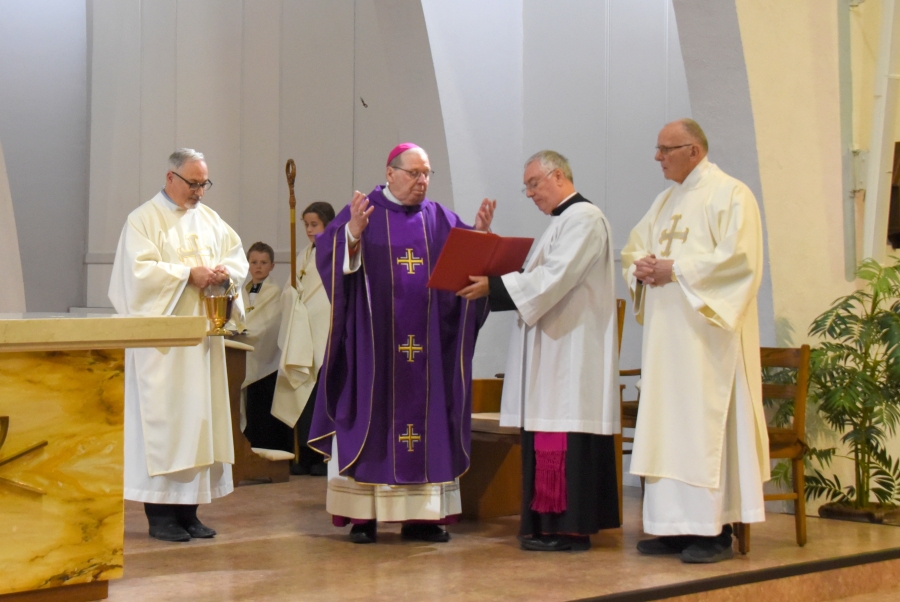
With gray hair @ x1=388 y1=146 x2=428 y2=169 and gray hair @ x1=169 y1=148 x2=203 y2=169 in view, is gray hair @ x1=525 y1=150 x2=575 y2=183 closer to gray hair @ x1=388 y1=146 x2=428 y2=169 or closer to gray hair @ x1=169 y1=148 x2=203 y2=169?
gray hair @ x1=388 y1=146 x2=428 y2=169

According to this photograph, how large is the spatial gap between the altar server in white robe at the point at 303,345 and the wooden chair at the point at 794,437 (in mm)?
3090

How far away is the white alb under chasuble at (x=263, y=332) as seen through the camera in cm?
766

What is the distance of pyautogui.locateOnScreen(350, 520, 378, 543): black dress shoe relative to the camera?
4996 mm

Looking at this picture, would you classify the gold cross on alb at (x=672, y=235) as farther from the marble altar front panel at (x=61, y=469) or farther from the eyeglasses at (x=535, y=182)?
the marble altar front panel at (x=61, y=469)

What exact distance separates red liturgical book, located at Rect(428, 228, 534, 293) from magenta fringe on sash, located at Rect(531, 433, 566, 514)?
2.51 ft

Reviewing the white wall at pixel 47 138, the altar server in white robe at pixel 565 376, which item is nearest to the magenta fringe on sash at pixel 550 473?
the altar server in white robe at pixel 565 376

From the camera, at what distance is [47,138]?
9.68 metres

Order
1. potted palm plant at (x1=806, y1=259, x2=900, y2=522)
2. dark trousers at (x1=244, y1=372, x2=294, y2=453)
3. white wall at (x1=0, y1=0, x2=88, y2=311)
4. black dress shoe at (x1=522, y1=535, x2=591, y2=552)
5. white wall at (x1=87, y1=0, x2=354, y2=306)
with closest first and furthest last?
black dress shoe at (x1=522, y1=535, x2=591, y2=552) < potted palm plant at (x1=806, y1=259, x2=900, y2=522) < dark trousers at (x1=244, y1=372, x2=294, y2=453) < white wall at (x1=87, y1=0, x2=354, y2=306) < white wall at (x1=0, y1=0, x2=88, y2=311)

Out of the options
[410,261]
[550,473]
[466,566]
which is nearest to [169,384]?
[410,261]

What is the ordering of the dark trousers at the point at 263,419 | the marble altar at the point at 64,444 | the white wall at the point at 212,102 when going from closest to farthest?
the marble altar at the point at 64,444 → the dark trousers at the point at 263,419 → the white wall at the point at 212,102

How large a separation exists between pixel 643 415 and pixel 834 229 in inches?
85.7

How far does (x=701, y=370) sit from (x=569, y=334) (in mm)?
598

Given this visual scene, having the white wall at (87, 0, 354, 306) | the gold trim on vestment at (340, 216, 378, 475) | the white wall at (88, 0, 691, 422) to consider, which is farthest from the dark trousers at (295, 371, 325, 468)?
the gold trim on vestment at (340, 216, 378, 475)

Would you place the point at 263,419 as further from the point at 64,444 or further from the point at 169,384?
the point at 64,444
